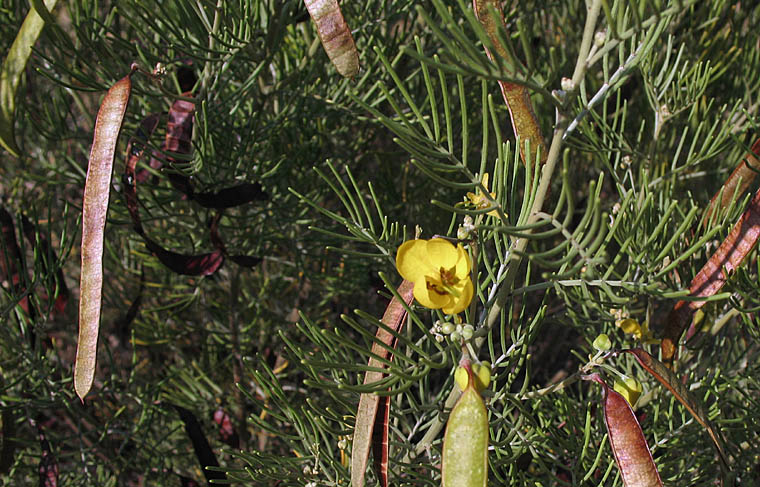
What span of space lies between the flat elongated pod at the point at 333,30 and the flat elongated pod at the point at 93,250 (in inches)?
10.8

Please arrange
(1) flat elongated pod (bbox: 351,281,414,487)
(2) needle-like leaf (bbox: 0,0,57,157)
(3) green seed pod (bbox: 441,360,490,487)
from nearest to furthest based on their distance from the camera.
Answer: (3) green seed pod (bbox: 441,360,490,487), (1) flat elongated pod (bbox: 351,281,414,487), (2) needle-like leaf (bbox: 0,0,57,157)

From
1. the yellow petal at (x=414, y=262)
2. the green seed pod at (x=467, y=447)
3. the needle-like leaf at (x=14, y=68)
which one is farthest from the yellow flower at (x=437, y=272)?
the needle-like leaf at (x=14, y=68)

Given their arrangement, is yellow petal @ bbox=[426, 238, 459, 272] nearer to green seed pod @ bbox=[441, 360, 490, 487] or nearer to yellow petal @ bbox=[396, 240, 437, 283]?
yellow petal @ bbox=[396, 240, 437, 283]

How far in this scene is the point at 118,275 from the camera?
5.93 feet


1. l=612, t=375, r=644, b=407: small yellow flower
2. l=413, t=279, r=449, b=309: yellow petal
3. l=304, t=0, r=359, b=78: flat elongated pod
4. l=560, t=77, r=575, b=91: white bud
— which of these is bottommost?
l=612, t=375, r=644, b=407: small yellow flower

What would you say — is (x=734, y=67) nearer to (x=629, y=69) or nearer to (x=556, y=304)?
(x=556, y=304)

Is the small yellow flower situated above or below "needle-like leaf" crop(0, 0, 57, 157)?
below

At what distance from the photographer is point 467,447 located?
1.90ft

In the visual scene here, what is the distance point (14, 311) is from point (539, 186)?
3.90 feet

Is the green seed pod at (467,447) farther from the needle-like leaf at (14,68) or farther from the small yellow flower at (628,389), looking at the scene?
the needle-like leaf at (14,68)

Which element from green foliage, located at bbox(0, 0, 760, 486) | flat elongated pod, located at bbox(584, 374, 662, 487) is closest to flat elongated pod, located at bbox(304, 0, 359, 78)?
green foliage, located at bbox(0, 0, 760, 486)

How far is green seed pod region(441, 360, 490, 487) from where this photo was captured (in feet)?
1.89

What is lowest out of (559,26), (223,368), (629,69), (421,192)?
(223,368)

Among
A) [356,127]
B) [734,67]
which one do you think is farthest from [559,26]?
[356,127]
